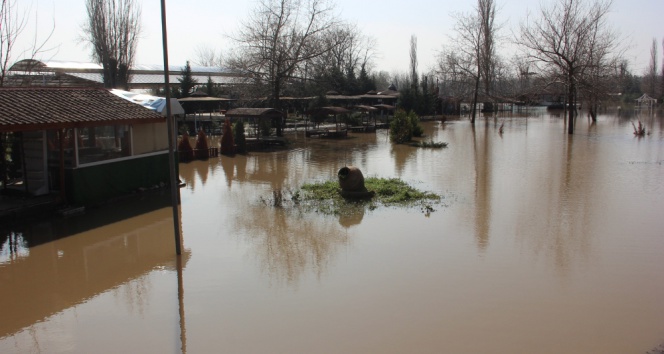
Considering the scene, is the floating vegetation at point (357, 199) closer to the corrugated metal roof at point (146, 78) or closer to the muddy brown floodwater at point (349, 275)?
the muddy brown floodwater at point (349, 275)

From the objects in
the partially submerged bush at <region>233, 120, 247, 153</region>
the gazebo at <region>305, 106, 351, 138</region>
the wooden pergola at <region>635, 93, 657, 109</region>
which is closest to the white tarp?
the partially submerged bush at <region>233, 120, 247, 153</region>

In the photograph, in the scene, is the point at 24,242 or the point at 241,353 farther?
the point at 24,242

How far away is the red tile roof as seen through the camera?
38.5ft

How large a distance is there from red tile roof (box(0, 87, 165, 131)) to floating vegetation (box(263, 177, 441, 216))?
14.4 ft

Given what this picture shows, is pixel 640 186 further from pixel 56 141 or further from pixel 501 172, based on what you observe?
pixel 56 141

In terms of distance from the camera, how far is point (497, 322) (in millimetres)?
7496

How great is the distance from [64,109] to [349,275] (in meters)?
8.29

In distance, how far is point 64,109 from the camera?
514 inches

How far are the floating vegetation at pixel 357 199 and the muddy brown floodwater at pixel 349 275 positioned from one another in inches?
19.0

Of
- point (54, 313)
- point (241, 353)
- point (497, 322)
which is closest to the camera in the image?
point (241, 353)

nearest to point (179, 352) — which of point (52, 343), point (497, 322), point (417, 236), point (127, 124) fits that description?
point (52, 343)

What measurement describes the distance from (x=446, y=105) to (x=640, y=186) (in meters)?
44.0

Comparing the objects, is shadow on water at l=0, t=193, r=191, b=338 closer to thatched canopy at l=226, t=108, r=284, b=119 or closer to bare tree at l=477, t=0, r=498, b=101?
thatched canopy at l=226, t=108, r=284, b=119

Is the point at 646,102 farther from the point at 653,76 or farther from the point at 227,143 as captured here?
the point at 227,143
